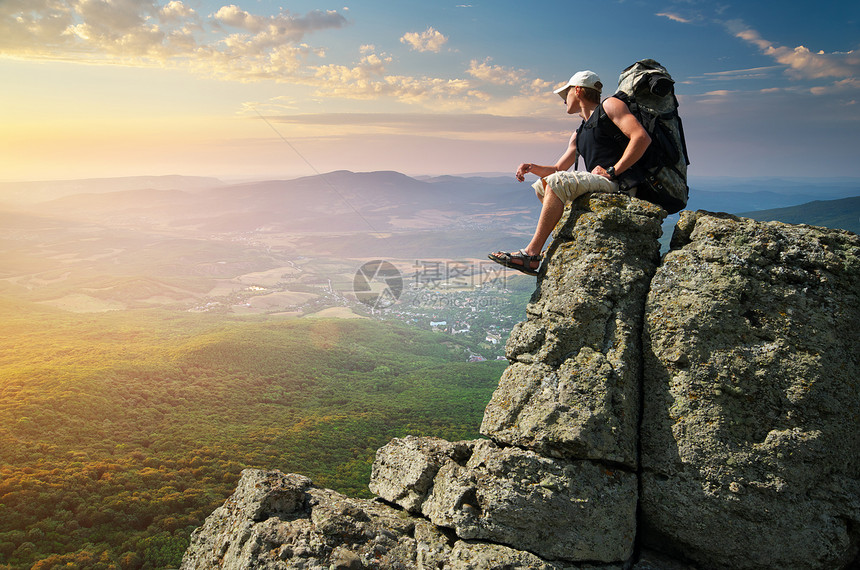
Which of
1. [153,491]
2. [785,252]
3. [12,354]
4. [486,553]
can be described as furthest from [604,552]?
[12,354]

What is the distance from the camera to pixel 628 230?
735cm

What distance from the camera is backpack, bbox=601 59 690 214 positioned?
744cm

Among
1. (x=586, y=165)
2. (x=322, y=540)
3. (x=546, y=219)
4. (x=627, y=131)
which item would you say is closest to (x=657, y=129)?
(x=627, y=131)

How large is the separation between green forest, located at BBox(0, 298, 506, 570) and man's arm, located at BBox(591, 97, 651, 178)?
88.4ft

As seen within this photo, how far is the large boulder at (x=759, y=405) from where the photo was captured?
6012 mm

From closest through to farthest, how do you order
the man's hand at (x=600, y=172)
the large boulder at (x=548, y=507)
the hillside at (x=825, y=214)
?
the large boulder at (x=548, y=507) < the man's hand at (x=600, y=172) < the hillside at (x=825, y=214)

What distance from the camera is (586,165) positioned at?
8.19m

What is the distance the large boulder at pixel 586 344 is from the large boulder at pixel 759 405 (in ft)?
1.83

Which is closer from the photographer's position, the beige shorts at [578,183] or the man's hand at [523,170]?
the beige shorts at [578,183]

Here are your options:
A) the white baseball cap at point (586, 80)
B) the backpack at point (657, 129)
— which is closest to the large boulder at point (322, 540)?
the backpack at point (657, 129)

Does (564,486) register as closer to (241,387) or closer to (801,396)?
(801,396)

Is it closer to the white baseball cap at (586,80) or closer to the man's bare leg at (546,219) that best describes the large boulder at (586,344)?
the man's bare leg at (546,219)

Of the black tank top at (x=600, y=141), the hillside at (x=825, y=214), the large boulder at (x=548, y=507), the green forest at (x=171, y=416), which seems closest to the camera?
the large boulder at (x=548, y=507)

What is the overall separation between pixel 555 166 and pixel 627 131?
76.8 inches
